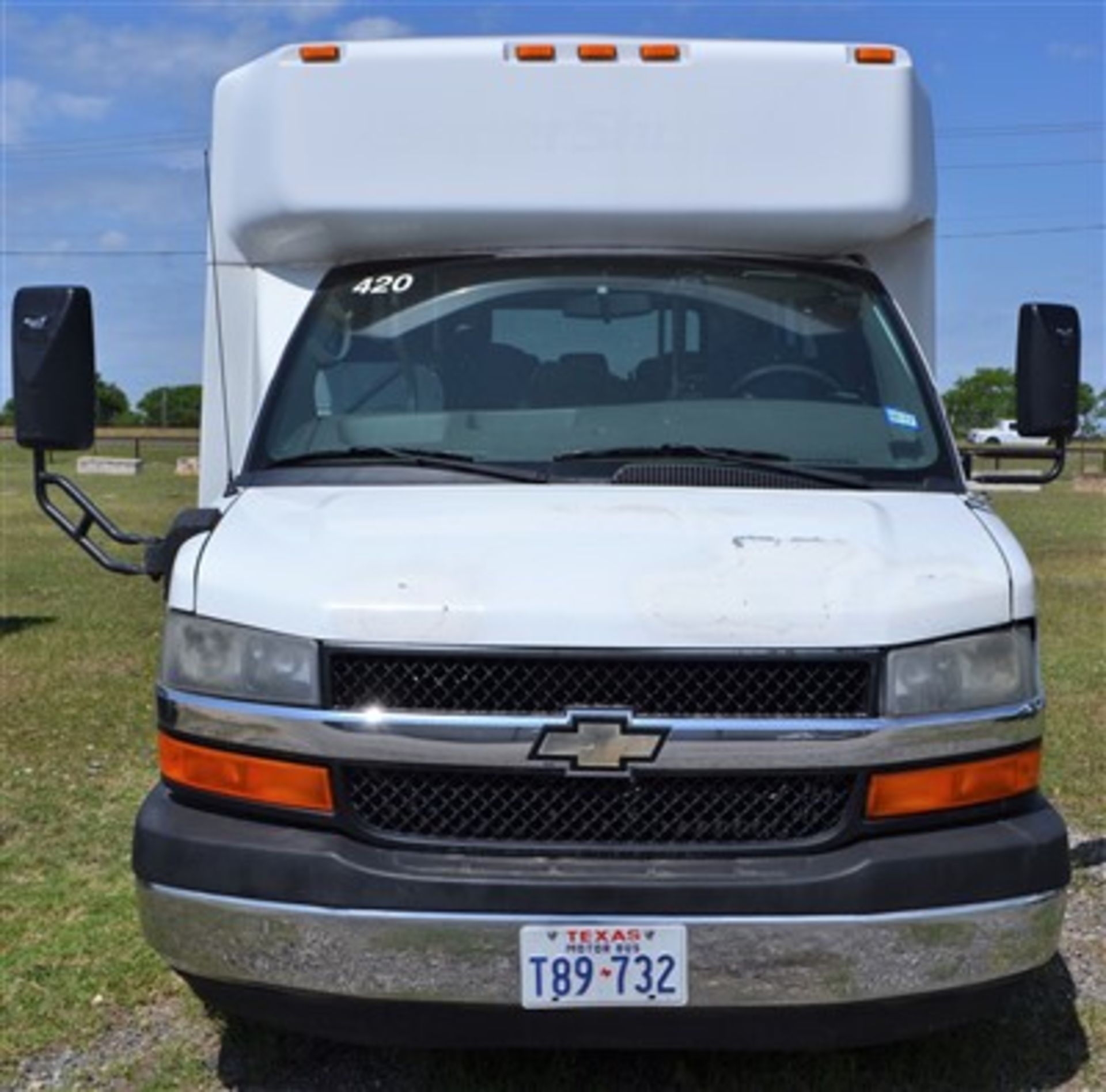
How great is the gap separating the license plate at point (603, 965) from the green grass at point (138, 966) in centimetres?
76

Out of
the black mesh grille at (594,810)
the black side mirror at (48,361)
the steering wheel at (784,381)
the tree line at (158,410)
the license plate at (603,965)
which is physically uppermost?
the black side mirror at (48,361)

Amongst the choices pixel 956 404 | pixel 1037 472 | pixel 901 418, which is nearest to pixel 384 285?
pixel 901 418

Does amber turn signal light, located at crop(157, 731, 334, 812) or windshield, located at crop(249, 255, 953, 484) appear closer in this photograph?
amber turn signal light, located at crop(157, 731, 334, 812)

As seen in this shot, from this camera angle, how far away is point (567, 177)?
456cm

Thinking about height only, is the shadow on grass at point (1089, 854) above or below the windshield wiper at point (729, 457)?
below

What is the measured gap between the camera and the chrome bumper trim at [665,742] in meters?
3.16

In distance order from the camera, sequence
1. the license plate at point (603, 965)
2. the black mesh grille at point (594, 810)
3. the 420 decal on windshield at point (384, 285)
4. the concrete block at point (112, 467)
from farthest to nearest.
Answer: the concrete block at point (112, 467)
the 420 decal on windshield at point (384, 285)
the black mesh grille at point (594, 810)
the license plate at point (603, 965)

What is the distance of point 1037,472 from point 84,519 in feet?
10.4

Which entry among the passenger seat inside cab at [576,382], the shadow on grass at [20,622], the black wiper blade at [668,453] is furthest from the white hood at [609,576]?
the shadow on grass at [20,622]

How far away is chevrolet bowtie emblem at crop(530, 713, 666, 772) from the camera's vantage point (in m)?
3.16

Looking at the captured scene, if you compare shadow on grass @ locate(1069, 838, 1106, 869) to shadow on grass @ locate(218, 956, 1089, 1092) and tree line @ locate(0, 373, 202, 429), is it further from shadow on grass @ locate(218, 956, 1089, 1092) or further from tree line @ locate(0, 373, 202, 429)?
tree line @ locate(0, 373, 202, 429)

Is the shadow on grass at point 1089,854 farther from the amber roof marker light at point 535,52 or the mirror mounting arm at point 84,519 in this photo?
the mirror mounting arm at point 84,519

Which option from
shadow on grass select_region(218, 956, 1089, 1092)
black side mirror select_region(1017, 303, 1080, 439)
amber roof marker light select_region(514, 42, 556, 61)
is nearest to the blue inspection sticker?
black side mirror select_region(1017, 303, 1080, 439)

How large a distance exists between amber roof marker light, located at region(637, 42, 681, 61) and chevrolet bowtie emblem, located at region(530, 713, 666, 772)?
2.37 meters
